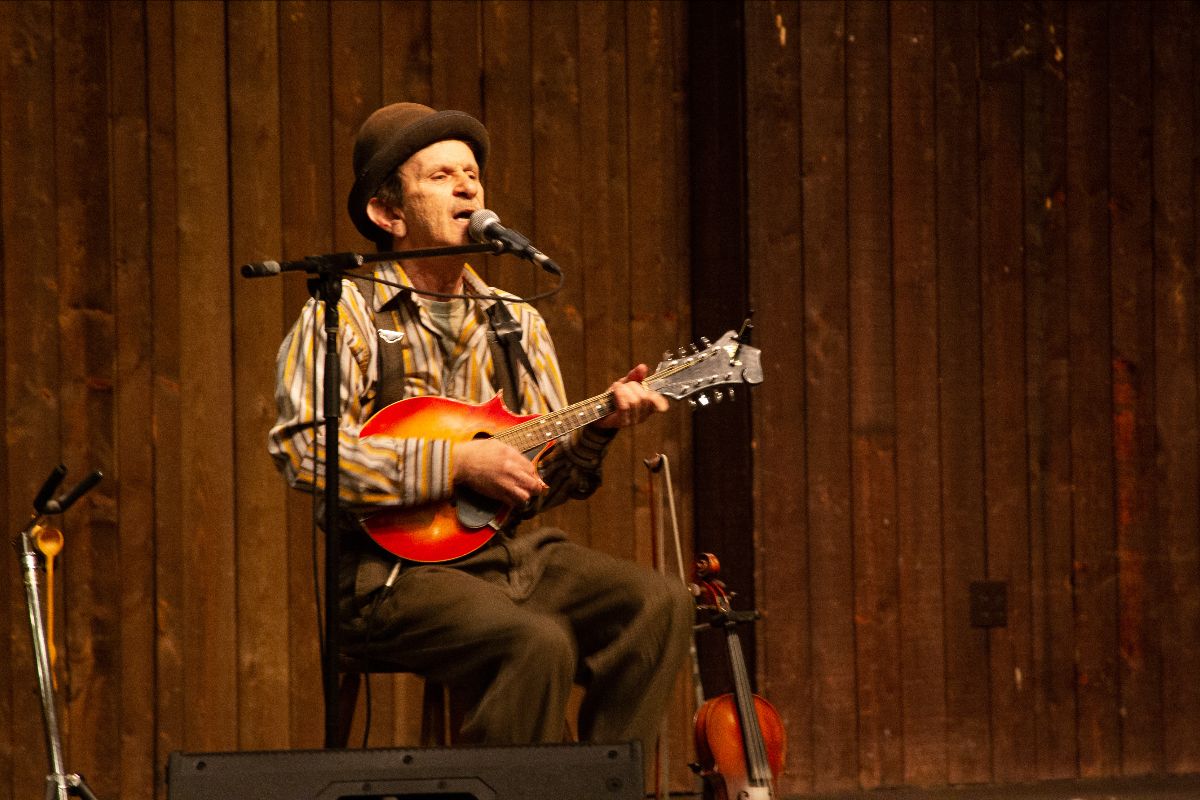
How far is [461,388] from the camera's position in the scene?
3.29 metres

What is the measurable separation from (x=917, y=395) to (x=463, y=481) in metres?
2.10

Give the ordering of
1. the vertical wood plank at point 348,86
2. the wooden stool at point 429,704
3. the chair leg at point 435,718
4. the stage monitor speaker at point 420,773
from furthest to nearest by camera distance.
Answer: the vertical wood plank at point 348,86 < the chair leg at point 435,718 < the wooden stool at point 429,704 < the stage monitor speaker at point 420,773

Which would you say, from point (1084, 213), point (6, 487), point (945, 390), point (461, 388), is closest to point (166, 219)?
point (6, 487)

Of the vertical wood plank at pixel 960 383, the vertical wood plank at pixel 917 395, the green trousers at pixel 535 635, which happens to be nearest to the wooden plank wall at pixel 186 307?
the vertical wood plank at pixel 917 395

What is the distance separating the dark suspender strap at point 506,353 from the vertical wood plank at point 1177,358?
8.11 feet

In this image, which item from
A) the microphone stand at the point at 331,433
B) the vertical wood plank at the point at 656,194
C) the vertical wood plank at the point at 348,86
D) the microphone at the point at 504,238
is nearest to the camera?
the microphone stand at the point at 331,433

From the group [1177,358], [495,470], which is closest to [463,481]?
[495,470]

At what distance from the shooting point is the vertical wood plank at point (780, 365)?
15.1 feet

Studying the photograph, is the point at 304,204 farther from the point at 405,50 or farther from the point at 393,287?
the point at 393,287

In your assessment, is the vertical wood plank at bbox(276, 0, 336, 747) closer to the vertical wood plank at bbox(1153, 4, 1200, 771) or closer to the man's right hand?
the man's right hand

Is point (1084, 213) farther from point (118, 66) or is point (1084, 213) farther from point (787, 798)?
point (118, 66)

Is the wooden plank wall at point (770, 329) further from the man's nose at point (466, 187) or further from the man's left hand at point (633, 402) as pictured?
the man's left hand at point (633, 402)

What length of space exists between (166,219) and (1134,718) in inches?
A: 126

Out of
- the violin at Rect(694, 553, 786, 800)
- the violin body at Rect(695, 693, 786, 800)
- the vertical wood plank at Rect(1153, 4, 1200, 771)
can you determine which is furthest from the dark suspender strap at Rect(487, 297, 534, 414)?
the vertical wood plank at Rect(1153, 4, 1200, 771)
